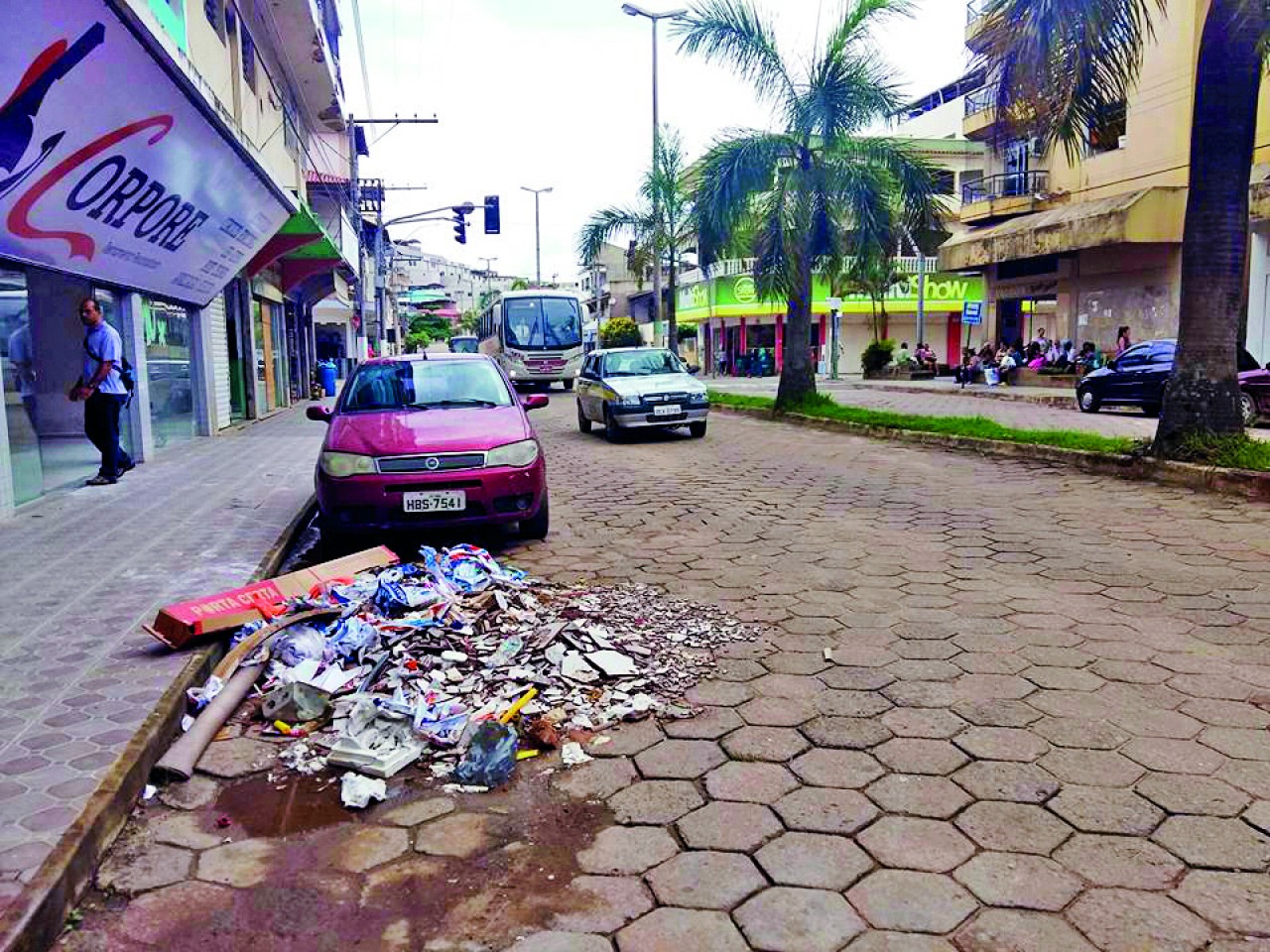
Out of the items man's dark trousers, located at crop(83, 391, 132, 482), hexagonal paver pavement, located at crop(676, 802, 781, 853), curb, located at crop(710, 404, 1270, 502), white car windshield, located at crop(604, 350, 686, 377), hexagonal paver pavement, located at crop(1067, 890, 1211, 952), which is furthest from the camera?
white car windshield, located at crop(604, 350, 686, 377)

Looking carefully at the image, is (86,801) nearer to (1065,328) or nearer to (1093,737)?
(1093,737)

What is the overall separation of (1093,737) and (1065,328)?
89.6 feet

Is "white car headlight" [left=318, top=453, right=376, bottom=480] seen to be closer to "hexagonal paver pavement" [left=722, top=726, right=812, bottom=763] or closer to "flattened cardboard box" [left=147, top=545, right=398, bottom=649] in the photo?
"flattened cardboard box" [left=147, top=545, right=398, bottom=649]

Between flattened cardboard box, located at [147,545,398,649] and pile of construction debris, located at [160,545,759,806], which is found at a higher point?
flattened cardboard box, located at [147,545,398,649]

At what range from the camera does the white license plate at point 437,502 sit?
6559mm

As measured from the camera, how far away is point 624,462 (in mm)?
12414

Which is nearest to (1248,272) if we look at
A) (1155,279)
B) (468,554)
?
(1155,279)

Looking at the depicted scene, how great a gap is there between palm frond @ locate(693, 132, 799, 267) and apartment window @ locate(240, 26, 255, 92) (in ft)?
29.0

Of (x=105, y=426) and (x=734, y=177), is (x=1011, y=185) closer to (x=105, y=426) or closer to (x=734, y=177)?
(x=734, y=177)

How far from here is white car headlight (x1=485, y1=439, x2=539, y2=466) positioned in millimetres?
6789

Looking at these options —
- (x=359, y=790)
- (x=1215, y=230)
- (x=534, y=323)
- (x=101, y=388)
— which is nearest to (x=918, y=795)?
(x=359, y=790)

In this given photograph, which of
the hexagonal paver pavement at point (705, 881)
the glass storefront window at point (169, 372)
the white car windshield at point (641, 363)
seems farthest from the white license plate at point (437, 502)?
the white car windshield at point (641, 363)

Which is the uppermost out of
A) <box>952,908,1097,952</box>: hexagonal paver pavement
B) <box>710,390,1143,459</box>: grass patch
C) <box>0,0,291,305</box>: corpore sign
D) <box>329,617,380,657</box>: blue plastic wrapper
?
<box>0,0,291,305</box>: corpore sign

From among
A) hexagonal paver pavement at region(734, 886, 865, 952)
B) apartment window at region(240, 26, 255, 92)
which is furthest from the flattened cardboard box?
apartment window at region(240, 26, 255, 92)
